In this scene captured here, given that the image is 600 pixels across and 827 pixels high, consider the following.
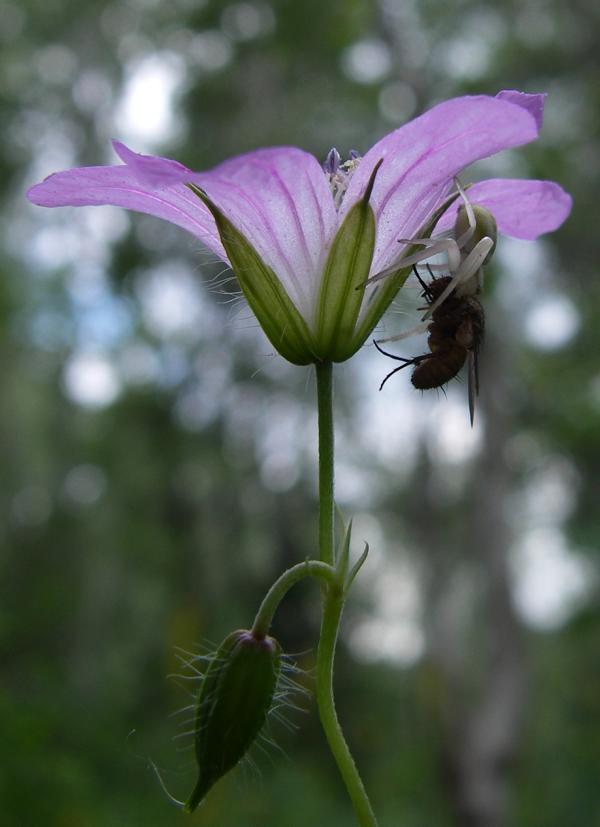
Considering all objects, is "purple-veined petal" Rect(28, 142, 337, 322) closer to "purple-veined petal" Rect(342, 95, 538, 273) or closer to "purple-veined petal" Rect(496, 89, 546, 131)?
"purple-veined petal" Rect(342, 95, 538, 273)

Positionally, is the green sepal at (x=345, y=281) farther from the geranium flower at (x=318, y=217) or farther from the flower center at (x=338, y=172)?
the flower center at (x=338, y=172)

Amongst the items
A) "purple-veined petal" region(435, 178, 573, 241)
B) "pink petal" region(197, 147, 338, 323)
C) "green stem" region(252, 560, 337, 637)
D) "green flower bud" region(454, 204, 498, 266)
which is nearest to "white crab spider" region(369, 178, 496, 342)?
"green flower bud" region(454, 204, 498, 266)

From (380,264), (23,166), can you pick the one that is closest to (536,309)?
(23,166)

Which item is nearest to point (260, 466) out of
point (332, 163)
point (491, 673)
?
point (491, 673)

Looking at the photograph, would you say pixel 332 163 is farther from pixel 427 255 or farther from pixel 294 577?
pixel 294 577

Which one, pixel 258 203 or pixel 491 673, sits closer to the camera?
pixel 258 203

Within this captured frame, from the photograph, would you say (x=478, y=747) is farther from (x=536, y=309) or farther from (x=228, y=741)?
(x=228, y=741)

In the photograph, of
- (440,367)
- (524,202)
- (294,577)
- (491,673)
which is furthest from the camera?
(491,673)
